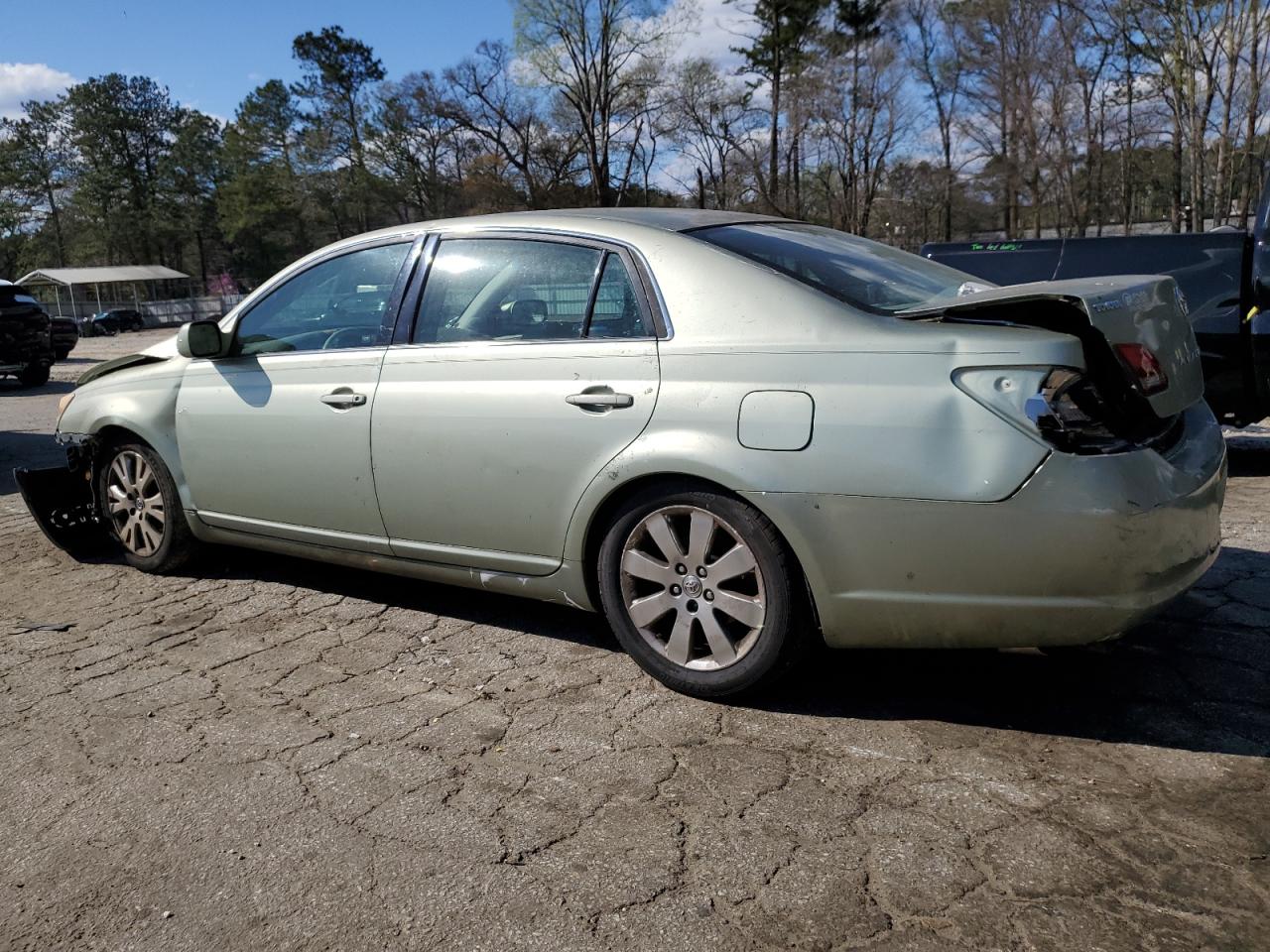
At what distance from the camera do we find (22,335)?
52.5 feet

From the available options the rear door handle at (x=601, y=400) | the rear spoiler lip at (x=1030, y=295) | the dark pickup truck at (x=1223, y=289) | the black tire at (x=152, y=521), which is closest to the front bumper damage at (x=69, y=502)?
the black tire at (x=152, y=521)

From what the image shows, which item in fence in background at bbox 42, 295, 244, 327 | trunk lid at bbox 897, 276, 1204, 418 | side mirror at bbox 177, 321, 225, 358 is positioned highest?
fence in background at bbox 42, 295, 244, 327

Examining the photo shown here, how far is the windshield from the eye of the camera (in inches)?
130

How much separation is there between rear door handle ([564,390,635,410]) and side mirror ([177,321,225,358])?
74.8 inches

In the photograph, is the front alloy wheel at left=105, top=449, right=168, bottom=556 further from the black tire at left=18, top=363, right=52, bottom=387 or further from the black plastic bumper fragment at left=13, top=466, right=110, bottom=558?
the black tire at left=18, top=363, right=52, bottom=387

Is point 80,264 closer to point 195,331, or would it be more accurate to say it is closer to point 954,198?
point 954,198

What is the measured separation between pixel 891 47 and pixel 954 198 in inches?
345

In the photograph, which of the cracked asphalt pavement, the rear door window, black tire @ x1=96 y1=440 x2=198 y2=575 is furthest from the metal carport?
the cracked asphalt pavement

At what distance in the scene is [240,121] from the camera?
2682 inches

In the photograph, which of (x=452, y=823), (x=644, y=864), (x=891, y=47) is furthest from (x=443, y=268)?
(x=891, y=47)

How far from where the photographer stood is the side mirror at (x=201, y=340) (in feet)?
14.6

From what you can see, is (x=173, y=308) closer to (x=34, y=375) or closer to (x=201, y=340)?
(x=34, y=375)

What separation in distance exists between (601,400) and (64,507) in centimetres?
344

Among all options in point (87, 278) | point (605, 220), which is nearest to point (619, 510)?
point (605, 220)
